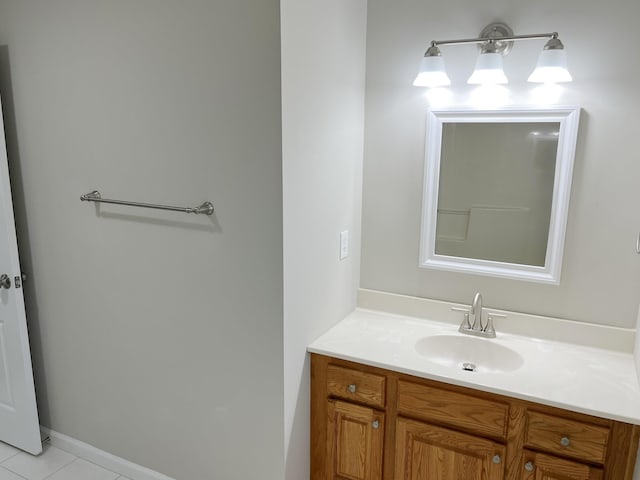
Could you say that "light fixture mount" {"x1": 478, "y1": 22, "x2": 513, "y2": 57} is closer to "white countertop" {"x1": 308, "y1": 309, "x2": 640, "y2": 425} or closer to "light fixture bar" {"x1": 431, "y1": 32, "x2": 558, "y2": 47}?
"light fixture bar" {"x1": 431, "y1": 32, "x2": 558, "y2": 47}

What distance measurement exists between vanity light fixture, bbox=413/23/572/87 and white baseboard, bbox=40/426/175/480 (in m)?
2.04

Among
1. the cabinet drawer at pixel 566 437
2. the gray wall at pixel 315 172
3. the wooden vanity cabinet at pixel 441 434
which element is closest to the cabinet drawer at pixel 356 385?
the wooden vanity cabinet at pixel 441 434

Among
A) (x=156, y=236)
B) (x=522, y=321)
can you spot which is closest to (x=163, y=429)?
(x=156, y=236)

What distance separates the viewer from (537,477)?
1.62 metres

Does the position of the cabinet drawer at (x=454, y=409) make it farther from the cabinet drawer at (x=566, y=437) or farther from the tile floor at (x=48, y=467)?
the tile floor at (x=48, y=467)

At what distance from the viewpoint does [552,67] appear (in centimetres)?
173

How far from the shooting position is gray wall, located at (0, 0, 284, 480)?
1658mm

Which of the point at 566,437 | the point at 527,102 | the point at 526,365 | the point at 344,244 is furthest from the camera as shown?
the point at 344,244

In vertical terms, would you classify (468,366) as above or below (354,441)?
above

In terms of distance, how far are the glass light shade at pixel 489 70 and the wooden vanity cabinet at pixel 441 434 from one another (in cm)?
114

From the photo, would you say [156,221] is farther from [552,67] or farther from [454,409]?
[552,67]

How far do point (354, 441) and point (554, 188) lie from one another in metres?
1.26

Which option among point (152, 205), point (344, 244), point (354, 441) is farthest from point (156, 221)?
point (354, 441)

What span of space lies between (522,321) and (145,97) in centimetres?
174
